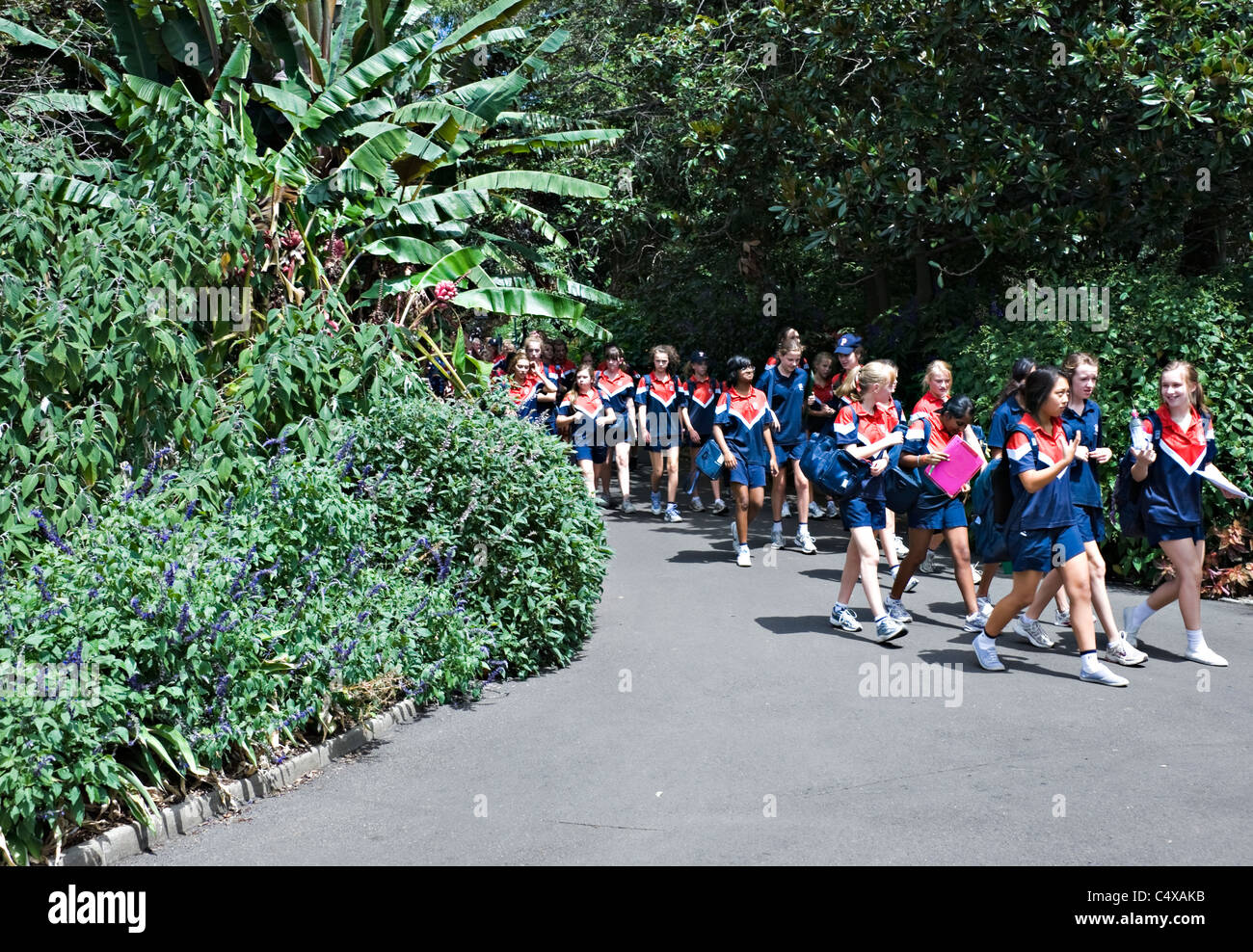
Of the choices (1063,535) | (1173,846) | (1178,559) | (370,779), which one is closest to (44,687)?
(370,779)

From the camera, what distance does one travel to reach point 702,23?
52.4ft

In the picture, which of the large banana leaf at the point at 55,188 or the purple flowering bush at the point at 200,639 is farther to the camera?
the large banana leaf at the point at 55,188

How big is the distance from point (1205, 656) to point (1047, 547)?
4.73 feet

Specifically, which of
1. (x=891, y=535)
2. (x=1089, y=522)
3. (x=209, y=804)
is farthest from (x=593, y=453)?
(x=209, y=804)

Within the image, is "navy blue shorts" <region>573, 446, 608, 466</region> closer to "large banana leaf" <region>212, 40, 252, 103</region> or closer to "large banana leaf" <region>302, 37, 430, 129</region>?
"large banana leaf" <region>302, 37, 430, 129</region>

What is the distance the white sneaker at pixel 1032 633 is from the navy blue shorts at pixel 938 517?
85 centimetres

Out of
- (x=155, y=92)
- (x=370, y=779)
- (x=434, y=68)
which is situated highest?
(x=434, y=68)

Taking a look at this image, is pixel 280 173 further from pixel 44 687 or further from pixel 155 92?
pixel 44 687

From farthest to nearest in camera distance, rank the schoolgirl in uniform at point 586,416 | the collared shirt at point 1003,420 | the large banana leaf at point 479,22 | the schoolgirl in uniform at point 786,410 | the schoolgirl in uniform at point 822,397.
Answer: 1. the large banana leaf at point 479,22
2. the schoolgirl in uniform at point 586,416
3. the schoolgirl in uniform at point 822,397
4. the schoolgirl in uniform at point 786,410
5. the collared shirt at point 1003,420

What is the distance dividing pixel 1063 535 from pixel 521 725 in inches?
142

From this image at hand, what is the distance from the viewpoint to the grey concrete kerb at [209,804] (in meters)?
5.05

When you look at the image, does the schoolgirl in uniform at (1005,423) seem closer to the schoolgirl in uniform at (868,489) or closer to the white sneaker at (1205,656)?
the schoolgirl in uniform at (868,489)

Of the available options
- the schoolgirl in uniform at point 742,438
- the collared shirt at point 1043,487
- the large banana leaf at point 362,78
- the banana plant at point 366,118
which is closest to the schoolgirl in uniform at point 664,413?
the banana plant at point 366,118

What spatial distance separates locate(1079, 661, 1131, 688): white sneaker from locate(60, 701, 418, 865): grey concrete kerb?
14.1 feet
